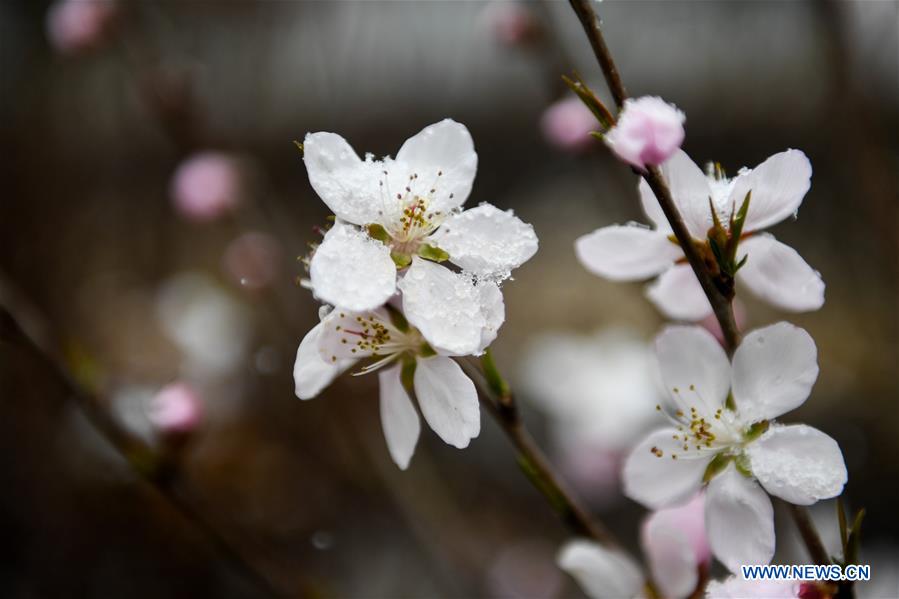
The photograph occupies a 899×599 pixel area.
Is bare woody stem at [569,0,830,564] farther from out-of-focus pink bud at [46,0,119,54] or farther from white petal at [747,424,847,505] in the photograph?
out-of-focus pink bud at [46,0,119,54]

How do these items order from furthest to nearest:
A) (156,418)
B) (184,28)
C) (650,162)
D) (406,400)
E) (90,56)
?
1. (184,28)
2. (90,56)
3. (156,418)
4. (406,400)
5. (650,162)

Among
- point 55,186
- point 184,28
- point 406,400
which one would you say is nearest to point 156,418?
point 406,400

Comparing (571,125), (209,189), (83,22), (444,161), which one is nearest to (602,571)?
(444,161)

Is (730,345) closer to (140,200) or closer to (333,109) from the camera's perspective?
(333,109)

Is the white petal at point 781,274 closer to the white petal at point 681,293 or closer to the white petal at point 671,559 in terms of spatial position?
the white petal at point 681,293

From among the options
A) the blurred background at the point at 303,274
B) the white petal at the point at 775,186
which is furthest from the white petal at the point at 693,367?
the blurred background at the point at 303,274
